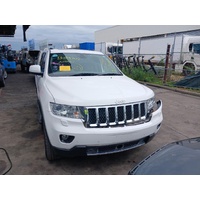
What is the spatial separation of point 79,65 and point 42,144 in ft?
5.46

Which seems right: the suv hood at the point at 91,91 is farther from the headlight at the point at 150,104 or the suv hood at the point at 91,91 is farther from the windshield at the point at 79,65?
the windshield at the point at 79,65

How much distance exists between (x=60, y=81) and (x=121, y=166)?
1663 millimetres

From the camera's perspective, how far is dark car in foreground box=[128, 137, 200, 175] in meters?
1.76

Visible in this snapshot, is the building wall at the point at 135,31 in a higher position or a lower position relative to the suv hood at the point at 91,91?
higher

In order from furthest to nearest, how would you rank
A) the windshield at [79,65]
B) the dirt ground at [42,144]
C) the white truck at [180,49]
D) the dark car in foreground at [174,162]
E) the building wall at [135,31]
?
the building wall at [135,31] < the white truck at [180,49] < the windshield at [79,65] < the dirt ground at [42,144] < the dark car in foreground at [174,162]

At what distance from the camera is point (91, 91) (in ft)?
8.92

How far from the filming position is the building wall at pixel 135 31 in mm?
28650

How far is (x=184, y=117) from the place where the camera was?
17.0 feet

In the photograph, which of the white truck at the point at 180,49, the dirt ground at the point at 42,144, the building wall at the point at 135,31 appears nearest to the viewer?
the dirt ground at the point at 42,144

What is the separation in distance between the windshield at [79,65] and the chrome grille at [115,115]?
1.32 metres

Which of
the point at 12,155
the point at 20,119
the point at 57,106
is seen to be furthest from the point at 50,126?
the point at 20,119

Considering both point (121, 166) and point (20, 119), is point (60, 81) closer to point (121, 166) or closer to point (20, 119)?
point (121, 166)

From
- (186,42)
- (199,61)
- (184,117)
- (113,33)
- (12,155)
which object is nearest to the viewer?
(12,155)

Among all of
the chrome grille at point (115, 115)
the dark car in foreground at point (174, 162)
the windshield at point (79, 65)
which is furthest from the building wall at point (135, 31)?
the dark car in foreground at point (174, 162)
